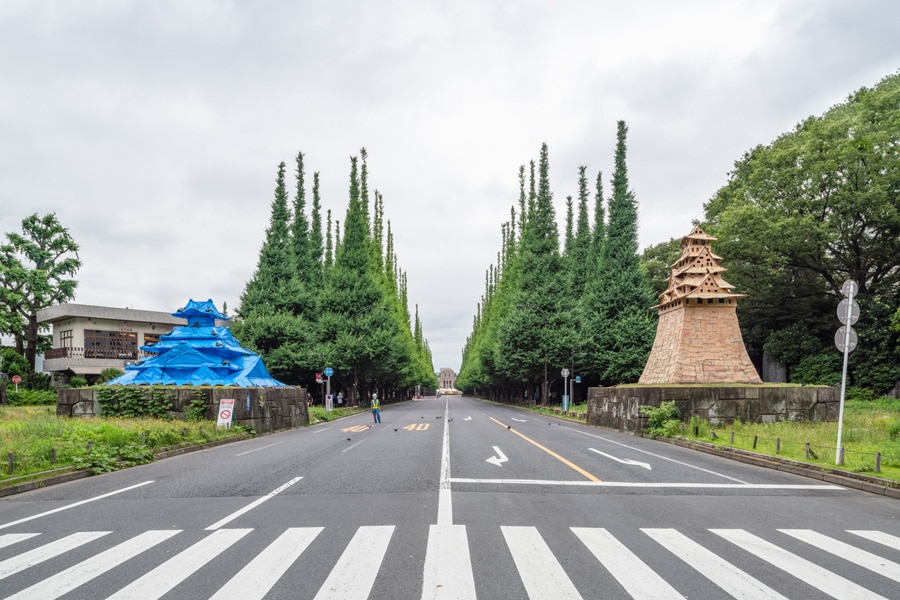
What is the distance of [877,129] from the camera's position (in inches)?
1201

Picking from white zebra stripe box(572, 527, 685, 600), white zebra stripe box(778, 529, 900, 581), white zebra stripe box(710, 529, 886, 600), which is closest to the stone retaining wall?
white zebra stripe box(572, 527, 685, 600)

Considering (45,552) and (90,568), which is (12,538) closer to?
(45,552)

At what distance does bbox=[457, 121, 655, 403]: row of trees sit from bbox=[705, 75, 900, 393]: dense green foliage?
660 cm

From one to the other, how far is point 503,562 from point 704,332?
66.3 feet

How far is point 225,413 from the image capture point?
20219mm

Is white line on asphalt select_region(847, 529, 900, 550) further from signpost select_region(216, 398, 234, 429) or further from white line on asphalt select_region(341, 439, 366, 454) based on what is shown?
signpost select_region(216, 398, 234, 429)

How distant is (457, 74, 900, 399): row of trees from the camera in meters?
30.8

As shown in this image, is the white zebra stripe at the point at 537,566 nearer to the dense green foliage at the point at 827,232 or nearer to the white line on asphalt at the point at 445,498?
the white line on asphalt at the point at 445,498

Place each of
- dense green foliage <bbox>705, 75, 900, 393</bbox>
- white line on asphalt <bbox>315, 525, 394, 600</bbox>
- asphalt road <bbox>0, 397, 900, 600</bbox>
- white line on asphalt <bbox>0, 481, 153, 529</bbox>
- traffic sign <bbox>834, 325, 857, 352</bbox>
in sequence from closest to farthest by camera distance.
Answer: white line on asphalt <bbox>315, 525, 394, 600</bbox> → asphalt road <bbox>0, 397, 900, 600</bbox> → white line on asphalt <bbox>0, 481, 153, 529</bbox> → traffic sign <bbox>834, 325, 857, 352</bbox> → dense green foliage <bbox>705, 75, 900, 393</bbox>

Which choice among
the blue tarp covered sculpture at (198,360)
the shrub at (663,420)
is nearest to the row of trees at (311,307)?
the blue tarp covered sculpture at (198,360)

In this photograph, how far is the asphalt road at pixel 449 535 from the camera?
15.7 ft

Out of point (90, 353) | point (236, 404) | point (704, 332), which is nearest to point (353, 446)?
point (236, 404)

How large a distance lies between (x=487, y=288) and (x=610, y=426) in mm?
73814

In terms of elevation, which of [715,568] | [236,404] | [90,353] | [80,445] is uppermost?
[715,568]
